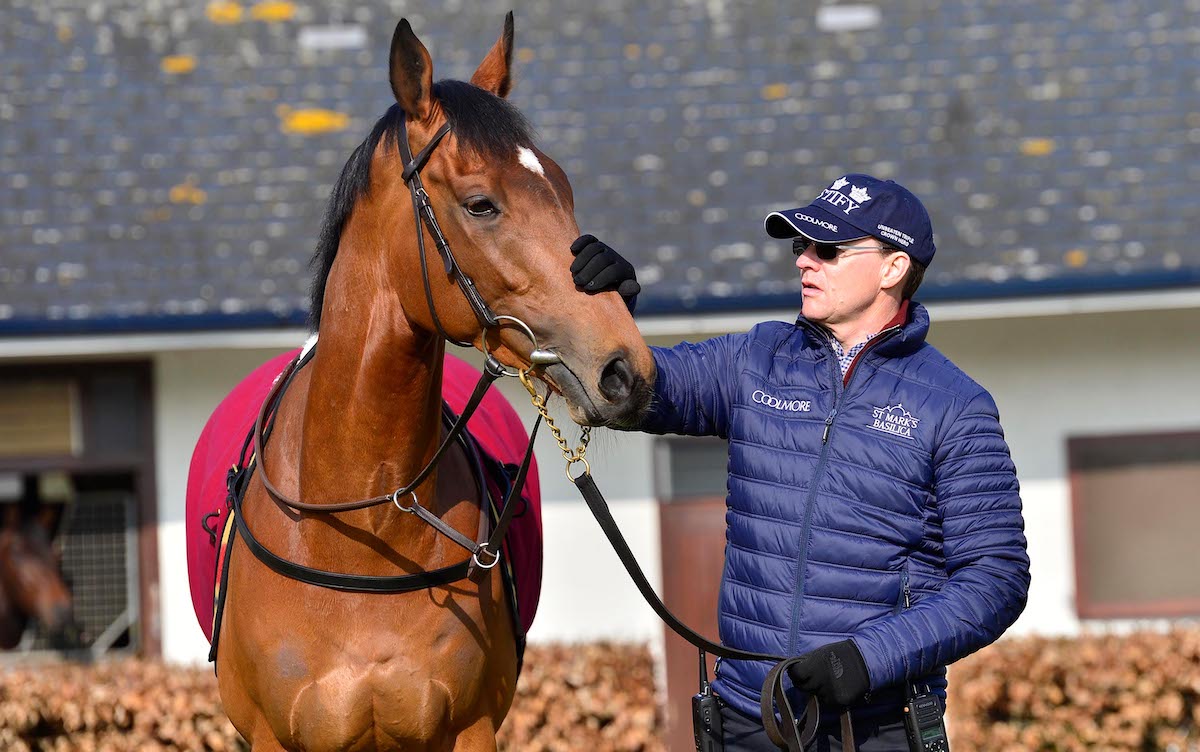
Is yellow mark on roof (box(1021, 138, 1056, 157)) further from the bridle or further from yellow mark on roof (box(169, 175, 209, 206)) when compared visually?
the bridle

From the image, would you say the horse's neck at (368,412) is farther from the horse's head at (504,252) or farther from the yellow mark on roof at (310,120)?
the yellow mark on roof at (310,120)

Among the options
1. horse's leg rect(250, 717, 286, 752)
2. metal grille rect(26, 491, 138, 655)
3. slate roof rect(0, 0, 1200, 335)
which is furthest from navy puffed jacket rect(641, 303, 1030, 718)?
metal grille rect(26, 491, 138, 655)

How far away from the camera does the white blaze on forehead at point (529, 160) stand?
256 centimetres

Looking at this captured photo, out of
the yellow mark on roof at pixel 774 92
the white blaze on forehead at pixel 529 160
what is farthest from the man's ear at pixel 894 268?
the yellow mark on roof at pixel 774 92

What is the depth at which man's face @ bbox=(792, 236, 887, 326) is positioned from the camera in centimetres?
274

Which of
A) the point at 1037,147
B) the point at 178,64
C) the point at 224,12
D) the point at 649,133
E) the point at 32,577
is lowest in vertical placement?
the point at 32,577

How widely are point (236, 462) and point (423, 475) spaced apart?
2.63ft

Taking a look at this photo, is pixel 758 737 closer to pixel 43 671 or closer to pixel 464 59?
pixel 43 671

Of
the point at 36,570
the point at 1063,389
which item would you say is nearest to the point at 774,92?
the point at 1063,389

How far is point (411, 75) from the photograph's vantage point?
2623 mm

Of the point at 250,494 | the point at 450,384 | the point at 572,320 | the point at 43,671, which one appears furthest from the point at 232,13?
the point at 572,320

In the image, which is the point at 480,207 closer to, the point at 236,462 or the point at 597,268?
the point at 597,268

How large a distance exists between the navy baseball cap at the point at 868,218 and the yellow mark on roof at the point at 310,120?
5572 mm

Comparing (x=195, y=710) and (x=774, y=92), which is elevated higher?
(x=774, y=92)
